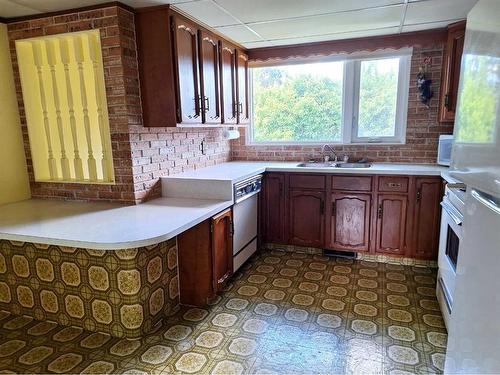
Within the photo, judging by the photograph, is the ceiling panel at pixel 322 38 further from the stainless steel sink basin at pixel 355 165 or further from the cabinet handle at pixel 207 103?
the stainless steel sink basin at pixel 355 165

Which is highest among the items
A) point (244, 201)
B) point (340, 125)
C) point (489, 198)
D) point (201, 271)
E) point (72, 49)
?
point (72, 49)

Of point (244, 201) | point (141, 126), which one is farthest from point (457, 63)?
point (141, 126)

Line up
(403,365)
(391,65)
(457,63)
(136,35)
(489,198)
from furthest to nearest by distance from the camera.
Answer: (391,65) < (457,63) < (136,35) < (403,365) < (489,198)

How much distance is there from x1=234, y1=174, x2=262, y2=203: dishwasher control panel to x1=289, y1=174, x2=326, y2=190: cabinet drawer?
35cm

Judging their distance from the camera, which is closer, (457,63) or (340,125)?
(457,63)

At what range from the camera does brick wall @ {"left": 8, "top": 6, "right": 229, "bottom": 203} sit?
2279 millimetres

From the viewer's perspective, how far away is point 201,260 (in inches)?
94.6

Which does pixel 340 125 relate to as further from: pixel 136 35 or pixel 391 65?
pixel 136 35

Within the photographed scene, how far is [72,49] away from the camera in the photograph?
2.48 metres

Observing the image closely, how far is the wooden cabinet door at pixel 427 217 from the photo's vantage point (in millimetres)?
2932

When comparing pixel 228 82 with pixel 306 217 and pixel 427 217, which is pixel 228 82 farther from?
pixel 427 217

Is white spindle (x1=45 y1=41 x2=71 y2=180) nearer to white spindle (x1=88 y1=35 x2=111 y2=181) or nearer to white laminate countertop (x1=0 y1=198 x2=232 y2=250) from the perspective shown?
white laminate countertop (x1=0 y1=198 x2=232 y2=250)

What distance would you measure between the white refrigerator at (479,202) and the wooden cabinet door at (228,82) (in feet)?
7.01

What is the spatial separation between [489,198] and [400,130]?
2.61 meters
